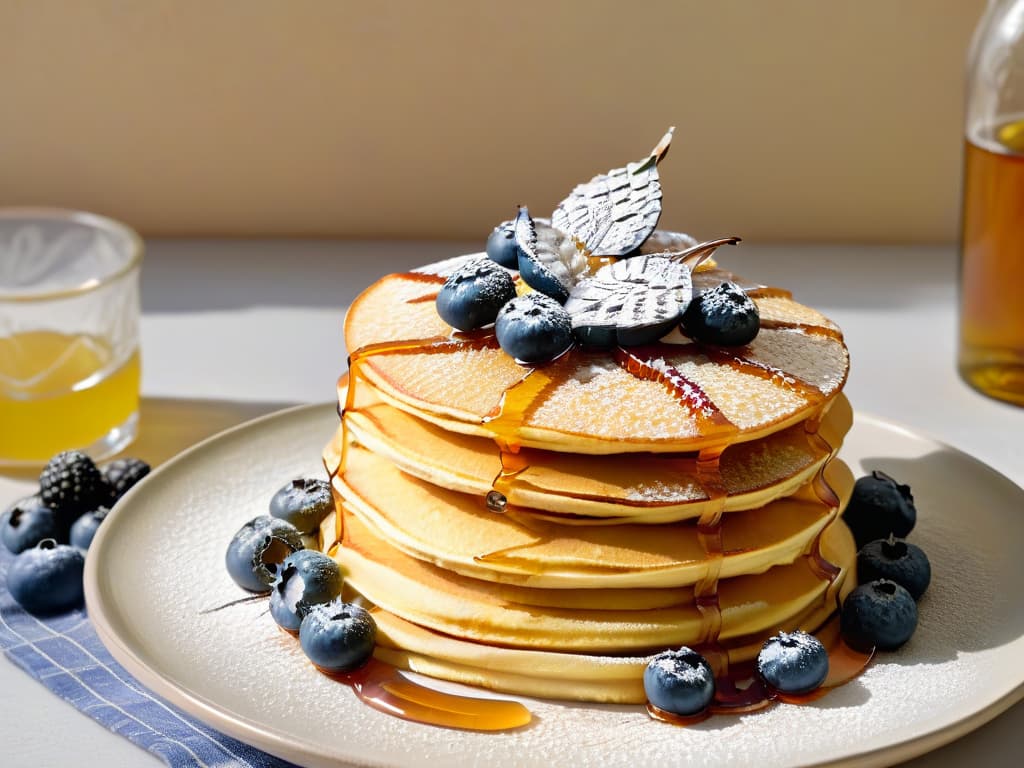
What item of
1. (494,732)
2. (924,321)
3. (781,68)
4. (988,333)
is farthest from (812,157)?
(494,732)

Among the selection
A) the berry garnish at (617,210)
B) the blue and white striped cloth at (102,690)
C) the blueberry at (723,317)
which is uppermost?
the berry garnish at (617,210)

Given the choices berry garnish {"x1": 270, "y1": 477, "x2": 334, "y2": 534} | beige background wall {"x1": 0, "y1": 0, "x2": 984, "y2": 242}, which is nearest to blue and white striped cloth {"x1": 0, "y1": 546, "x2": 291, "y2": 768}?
berry garnish {"x1": 270, "y1": 477, "x2": 334, "y2": 534}

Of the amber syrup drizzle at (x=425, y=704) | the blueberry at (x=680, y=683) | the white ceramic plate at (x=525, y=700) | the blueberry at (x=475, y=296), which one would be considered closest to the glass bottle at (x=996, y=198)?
the white ceramic plate at (x=525, y=700)

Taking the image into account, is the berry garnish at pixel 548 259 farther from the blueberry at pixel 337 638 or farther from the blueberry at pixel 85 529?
the blueberry at pixel 85 529

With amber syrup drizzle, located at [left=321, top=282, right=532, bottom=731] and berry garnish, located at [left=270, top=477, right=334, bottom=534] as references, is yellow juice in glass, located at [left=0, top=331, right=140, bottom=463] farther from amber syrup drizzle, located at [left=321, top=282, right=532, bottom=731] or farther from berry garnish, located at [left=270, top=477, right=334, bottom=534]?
amber syrup drizzle, located at [left=321, top=282, right=532, bottom=731]

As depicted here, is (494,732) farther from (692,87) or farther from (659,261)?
(692,87)
